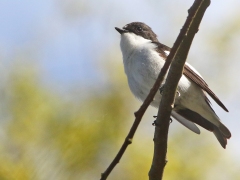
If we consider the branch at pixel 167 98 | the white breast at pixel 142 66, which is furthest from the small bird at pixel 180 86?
the branch at pixel 167 98

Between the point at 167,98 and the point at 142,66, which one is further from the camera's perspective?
the point at 142,66

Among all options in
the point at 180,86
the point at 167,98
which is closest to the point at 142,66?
the point at 180,86

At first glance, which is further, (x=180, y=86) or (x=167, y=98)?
(x=180, y=86)

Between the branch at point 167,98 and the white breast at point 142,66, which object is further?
the white breast at point 142,66

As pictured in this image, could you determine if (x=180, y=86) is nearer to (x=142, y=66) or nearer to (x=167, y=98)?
(x=142, y=66)

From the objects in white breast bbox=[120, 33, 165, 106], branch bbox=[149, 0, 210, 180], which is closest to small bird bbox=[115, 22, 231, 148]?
white breast bbox=[120, 33, 165, 106]

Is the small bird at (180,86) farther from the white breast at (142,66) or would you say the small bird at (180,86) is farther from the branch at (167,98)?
the branch at (167,98)

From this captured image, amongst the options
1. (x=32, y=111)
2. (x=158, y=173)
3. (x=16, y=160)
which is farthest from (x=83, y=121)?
(x=158, y=173)

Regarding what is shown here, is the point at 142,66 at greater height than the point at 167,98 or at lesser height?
greater
